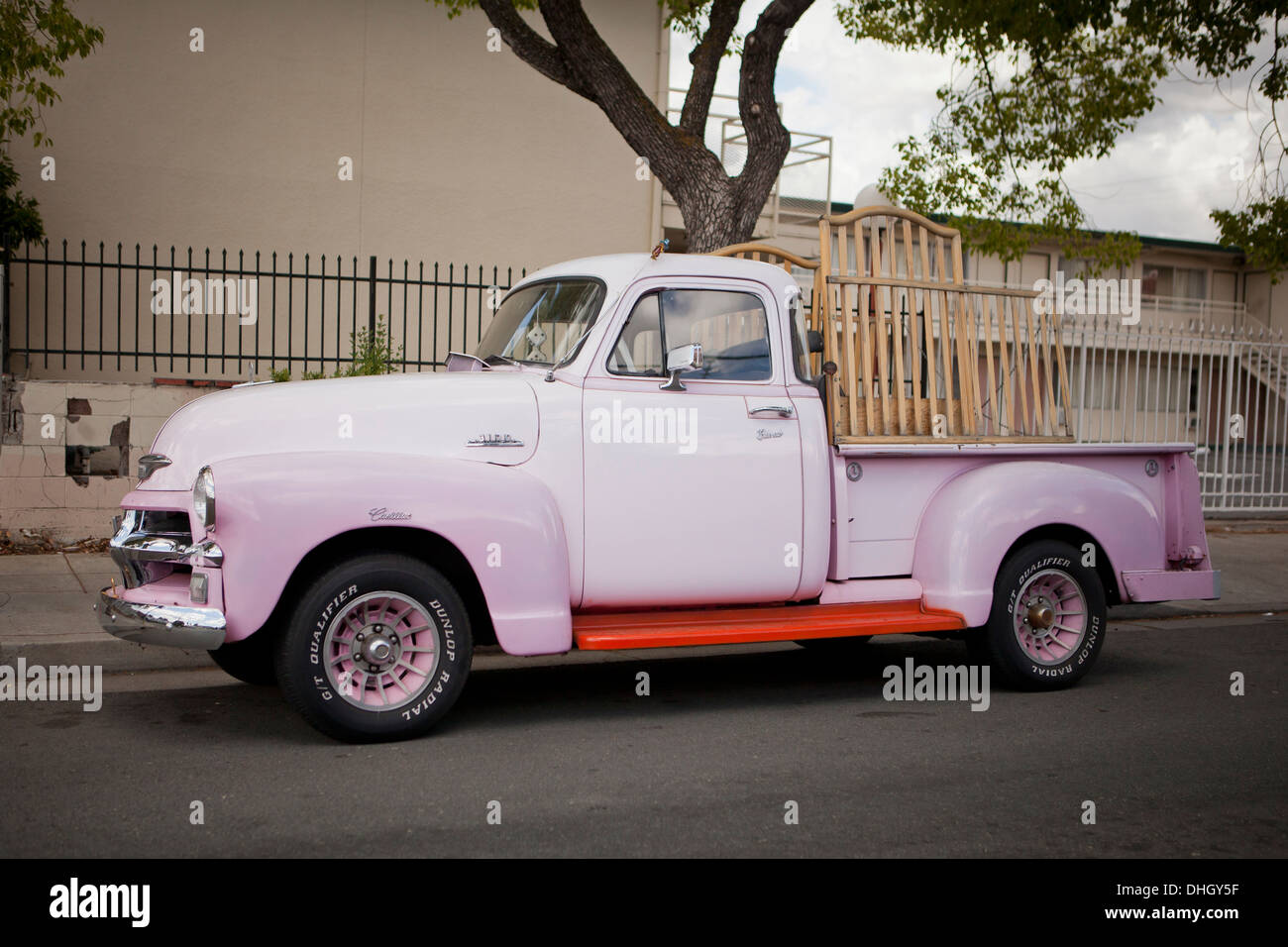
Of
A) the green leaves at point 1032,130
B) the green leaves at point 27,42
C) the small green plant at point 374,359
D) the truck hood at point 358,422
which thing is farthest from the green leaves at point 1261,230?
the green leaves at point 27,42

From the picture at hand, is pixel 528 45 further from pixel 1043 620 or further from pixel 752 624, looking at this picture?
pixel 1043 620

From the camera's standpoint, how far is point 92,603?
8812 millimetres

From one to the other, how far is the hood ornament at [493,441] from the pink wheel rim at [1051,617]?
121 inches

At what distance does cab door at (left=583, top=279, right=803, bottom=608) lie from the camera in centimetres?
609

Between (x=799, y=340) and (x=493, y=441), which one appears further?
(x=799, y=340)

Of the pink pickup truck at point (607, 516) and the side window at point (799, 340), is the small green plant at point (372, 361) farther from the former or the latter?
the side window at point (799, 340)

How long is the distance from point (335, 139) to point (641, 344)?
12.4 m

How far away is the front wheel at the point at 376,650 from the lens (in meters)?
5.40

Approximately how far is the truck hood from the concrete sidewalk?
6.41 ft

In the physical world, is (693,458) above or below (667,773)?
above

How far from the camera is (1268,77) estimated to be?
11.8 m

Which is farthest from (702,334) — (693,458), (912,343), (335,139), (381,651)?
(335,139)
